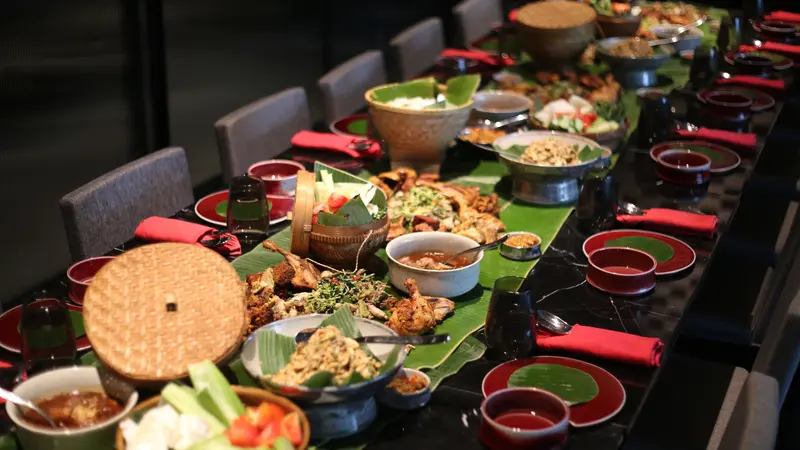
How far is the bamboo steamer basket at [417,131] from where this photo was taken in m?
2.72

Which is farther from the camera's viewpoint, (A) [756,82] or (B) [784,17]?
(B) [784,17]

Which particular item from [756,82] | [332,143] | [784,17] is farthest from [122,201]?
[784,17]

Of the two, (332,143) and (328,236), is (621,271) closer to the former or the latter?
(328,236)

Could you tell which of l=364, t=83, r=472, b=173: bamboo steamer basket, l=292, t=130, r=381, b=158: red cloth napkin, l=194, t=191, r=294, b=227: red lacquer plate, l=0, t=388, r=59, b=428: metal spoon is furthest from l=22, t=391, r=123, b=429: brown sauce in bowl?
l=292, t=130, r=381, b=158: red cloth napkin

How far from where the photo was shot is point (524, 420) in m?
1.64

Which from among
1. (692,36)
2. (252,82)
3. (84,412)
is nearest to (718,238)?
(84,412)

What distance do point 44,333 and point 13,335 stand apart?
198 millimetres

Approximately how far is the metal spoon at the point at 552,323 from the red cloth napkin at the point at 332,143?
3.76 ft

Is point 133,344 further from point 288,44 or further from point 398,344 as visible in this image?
point 288,44

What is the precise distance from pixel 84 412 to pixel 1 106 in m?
2.36

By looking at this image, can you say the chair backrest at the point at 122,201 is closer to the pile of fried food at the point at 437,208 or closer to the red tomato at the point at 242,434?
the pile of fried food at the point at 437,208

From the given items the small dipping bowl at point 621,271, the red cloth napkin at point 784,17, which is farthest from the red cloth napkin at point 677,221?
the red cloth napkin at point 784,17

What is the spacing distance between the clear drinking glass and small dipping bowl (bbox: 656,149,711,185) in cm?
129

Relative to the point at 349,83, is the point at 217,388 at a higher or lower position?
higher
